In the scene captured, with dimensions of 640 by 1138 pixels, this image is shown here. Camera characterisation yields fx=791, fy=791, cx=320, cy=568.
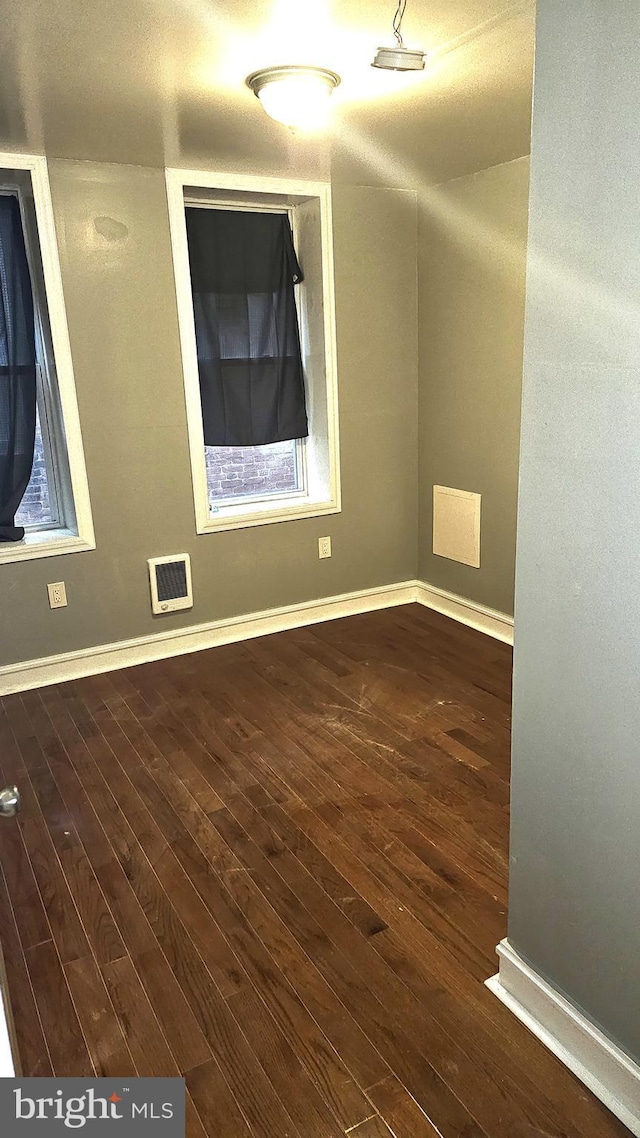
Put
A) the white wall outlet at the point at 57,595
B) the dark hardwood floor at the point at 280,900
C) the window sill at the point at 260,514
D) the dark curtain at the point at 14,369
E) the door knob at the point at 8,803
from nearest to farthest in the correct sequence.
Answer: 1. the door knob at the point at 8,803
2. the dark hardwood floor at the point at 280,900
3. the dark curtain at the point at 14,369
4. the white wall outlet at the point at 57,595
5. the window sill at the point at 260,514

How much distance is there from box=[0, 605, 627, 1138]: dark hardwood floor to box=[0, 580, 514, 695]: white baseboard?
0.14 m

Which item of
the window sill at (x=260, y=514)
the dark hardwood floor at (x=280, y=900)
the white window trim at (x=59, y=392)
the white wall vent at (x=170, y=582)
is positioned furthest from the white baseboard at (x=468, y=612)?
the white window trim at (x=59, y=392)

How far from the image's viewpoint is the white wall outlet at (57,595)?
373cm

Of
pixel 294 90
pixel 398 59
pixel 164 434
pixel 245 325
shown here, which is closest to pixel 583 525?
pixel 398 59

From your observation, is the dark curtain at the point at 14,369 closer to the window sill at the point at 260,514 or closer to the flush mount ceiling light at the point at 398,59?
the window sill at the point at 260,514

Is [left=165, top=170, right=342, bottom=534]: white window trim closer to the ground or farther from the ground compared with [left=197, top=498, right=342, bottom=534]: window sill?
farther from the ground

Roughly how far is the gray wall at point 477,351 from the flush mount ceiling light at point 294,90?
1374mm

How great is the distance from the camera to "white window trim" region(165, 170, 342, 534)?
3.70 meters

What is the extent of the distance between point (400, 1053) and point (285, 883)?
0.66 metres

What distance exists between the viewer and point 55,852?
8.37 ft

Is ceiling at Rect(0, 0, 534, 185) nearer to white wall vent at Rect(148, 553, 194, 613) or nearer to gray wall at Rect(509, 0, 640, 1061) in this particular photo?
gray wall at Rect(509, 0, 640, 1061)

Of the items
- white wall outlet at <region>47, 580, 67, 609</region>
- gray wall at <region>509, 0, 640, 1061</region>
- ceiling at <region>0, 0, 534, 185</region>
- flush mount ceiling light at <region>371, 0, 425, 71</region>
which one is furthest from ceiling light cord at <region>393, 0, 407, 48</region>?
white wall outlet at <region>47, 580, 67, 609</region>

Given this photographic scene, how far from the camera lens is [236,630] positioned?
429 cm

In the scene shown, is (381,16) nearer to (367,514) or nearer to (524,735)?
(524,735)
